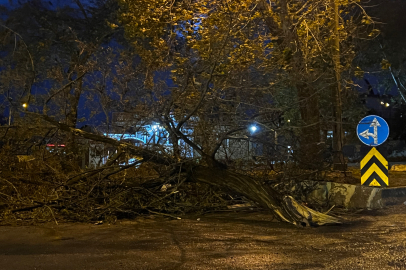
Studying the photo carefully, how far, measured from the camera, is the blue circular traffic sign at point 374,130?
7477 mm

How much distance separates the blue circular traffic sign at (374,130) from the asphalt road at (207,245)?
4.71 ft

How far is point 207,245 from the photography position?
496cm

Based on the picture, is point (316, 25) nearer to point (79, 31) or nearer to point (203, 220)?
point (203, 220)

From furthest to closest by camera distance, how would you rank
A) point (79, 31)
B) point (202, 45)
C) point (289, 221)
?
point (79, 31) → point (202, 45) → point (289, 221)

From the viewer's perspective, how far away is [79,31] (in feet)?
58.4

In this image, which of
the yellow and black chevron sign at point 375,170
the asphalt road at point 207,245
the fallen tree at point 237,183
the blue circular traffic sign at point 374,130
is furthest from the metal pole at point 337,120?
the fallen tree at point 237,183

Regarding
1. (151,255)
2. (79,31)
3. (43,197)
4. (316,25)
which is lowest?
(151,255)

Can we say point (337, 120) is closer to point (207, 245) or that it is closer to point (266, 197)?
point (266, 197)

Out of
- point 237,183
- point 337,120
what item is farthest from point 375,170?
point 237,183

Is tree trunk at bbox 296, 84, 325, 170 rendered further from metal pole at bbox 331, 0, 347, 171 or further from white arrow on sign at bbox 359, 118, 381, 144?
white arrow on sign at bbox 359, 118, 381, 144

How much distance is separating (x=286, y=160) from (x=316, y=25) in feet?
11.9

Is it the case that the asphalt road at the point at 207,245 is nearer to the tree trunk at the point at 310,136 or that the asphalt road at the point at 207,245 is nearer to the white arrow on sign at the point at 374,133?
the white arrow on sign at the point at 374,133

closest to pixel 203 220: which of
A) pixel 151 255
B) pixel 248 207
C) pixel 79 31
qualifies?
pixel 248 207

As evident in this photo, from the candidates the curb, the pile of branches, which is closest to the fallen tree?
the pile of branches
